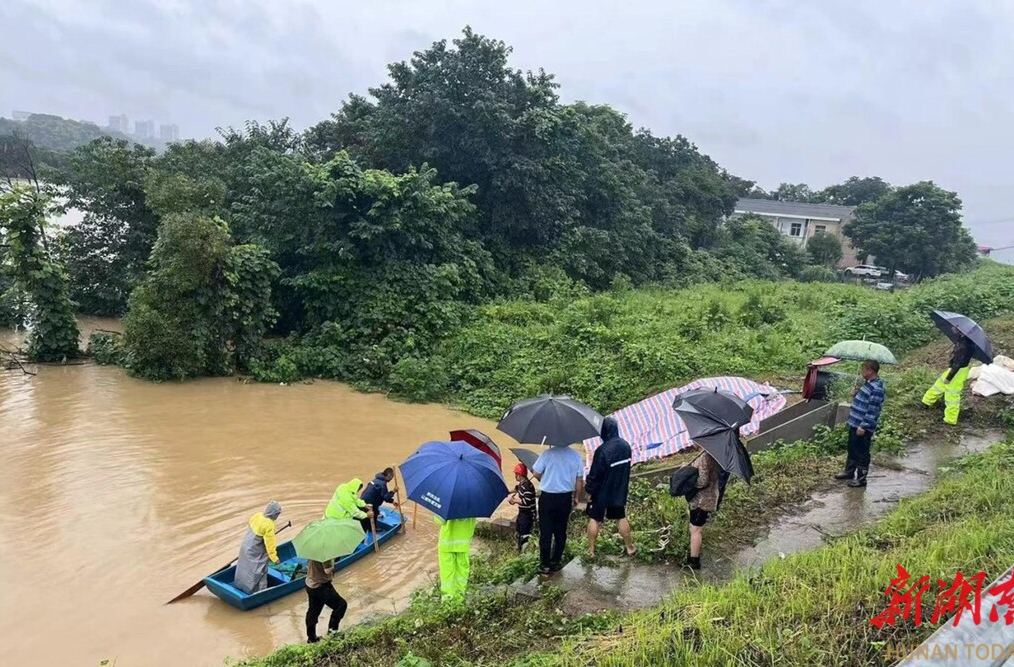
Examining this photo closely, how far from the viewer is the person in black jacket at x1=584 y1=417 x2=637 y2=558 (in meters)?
6.04

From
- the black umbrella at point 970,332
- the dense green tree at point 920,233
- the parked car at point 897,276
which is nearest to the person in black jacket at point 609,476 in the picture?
the black umbrella at point 970,332

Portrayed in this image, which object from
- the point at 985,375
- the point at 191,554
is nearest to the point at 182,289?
the point at 191,554

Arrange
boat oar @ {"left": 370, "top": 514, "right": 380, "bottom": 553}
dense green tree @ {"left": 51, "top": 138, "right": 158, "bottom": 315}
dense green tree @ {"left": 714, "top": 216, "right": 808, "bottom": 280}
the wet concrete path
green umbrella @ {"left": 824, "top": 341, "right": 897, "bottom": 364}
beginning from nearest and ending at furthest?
1. the wet concrete path
2. green umbrella @ {"left": 824, "top": 341, "right": 897, "bottom": 364}
3. boat oar @ {"left": 370, "top": 514, "right": 380, "bottom": 553}
4. dense green tree @ {"left": 51, "top": 138, "right": 158, "bottom": 315}
5. dense green tree @ {"left": 714, "top": 216, "right": 808, "bottom": 280}

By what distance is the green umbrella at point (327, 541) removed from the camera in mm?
5945

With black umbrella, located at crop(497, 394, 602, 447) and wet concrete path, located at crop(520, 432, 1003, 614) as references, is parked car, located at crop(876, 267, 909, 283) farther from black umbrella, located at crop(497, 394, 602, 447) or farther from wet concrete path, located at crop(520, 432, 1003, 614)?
black umbrella, located at crop(497, 394, 602, 447)

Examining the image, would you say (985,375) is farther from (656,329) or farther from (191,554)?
(191,554)

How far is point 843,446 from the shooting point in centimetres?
917

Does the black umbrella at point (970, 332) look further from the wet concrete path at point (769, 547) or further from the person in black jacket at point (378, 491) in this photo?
the person in black jacket at point (378, 491)

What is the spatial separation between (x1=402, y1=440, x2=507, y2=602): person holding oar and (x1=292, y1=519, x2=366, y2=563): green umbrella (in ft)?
2.13

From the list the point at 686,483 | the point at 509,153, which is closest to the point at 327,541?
the point at 686,483

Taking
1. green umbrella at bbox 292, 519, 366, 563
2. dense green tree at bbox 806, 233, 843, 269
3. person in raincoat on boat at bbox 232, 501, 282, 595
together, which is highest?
dense green tree at bbox 806, 233, 843, 269

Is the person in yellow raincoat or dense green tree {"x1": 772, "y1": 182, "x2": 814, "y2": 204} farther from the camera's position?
dense green tree {"x1": 772, "y1": 182, "x2": 814, "y2": 204}

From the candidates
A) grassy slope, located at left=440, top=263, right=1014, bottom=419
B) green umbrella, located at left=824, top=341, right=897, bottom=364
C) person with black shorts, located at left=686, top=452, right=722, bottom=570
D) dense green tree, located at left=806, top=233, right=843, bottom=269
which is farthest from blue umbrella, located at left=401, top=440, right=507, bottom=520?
dense green tree, located at left=806, top=233, right=843, bottom=269

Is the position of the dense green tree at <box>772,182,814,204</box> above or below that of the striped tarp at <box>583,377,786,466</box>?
above
